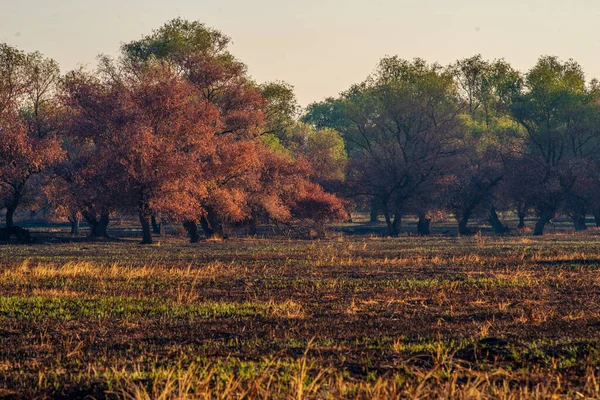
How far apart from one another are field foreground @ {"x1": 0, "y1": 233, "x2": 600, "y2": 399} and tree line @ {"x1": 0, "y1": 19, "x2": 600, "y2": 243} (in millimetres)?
25174

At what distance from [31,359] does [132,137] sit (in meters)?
43.4

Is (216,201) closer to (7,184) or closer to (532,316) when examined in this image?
(7,184)

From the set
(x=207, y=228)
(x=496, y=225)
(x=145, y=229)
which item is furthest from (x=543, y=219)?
(x=145, y=229)

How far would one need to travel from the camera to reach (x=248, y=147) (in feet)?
208

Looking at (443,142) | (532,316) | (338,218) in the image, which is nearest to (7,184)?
(338,218)

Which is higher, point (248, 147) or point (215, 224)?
point (248, 147)

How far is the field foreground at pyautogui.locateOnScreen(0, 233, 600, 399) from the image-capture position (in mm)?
12148

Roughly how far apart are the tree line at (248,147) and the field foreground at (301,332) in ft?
82.6

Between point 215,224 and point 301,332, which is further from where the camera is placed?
point 215,224

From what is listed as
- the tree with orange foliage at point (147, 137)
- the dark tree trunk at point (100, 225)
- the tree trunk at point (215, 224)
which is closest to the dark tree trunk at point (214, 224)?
the tree trunk at point (215, 224)

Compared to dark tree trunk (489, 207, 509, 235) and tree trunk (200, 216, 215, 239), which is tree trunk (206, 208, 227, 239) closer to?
tree trunk (200, 216, 215, 239)

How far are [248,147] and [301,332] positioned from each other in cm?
4650

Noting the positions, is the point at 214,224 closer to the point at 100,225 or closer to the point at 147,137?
the point at 100,225

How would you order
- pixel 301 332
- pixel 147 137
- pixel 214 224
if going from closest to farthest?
pixel 301 332 < pixel 147 137 < pixel 214 224
